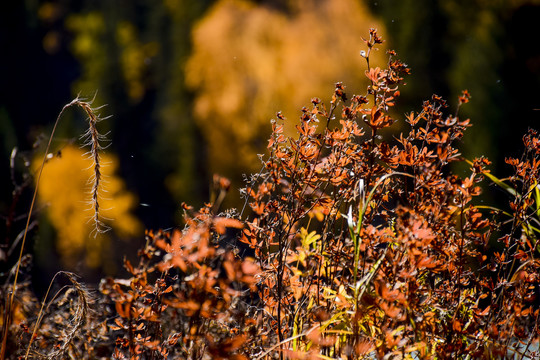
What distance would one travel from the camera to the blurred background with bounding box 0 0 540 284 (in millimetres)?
5699

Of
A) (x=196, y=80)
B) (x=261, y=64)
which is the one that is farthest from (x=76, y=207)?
(x=261, y=64)

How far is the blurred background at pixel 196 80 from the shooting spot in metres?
5.70

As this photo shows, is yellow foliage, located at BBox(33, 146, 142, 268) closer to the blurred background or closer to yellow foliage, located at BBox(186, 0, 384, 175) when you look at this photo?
the blurred background

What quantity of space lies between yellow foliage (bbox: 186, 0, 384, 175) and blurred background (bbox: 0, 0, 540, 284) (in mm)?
22

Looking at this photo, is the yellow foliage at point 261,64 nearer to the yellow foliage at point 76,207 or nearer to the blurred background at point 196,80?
the blurred background at point 196,80

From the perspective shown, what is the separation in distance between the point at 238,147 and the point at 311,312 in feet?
20.9

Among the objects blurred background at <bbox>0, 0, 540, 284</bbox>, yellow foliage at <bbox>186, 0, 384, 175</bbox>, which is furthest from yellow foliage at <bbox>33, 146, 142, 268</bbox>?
yellow foliage at <bbox>186, 0, 384, 175</bbox>

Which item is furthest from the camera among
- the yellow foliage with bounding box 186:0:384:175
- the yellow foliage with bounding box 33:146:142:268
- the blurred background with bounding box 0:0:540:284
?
the yellow foliage with bounding box 33:146:142:268

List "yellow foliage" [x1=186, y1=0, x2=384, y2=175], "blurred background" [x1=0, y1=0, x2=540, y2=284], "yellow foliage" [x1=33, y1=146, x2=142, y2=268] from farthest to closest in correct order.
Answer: "yellow foliage" [x1=33, y1=146, x2=142, y2=268] → "yellow foliage" [x1=186, y1=0, x2=384, y2=175] → "blurred background" [x1=0, y1=0, x2=540, y2=284]

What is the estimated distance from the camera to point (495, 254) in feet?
4.85

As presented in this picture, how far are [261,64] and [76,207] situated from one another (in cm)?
520

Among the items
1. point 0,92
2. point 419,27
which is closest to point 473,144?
point 419,27

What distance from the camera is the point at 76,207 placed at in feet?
31.2

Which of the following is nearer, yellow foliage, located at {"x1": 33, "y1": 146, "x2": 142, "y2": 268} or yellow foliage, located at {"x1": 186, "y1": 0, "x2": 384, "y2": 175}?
yellow foliage, located at {"x1": 186, "y1": 0, "x2": 384, "y2": 175}
